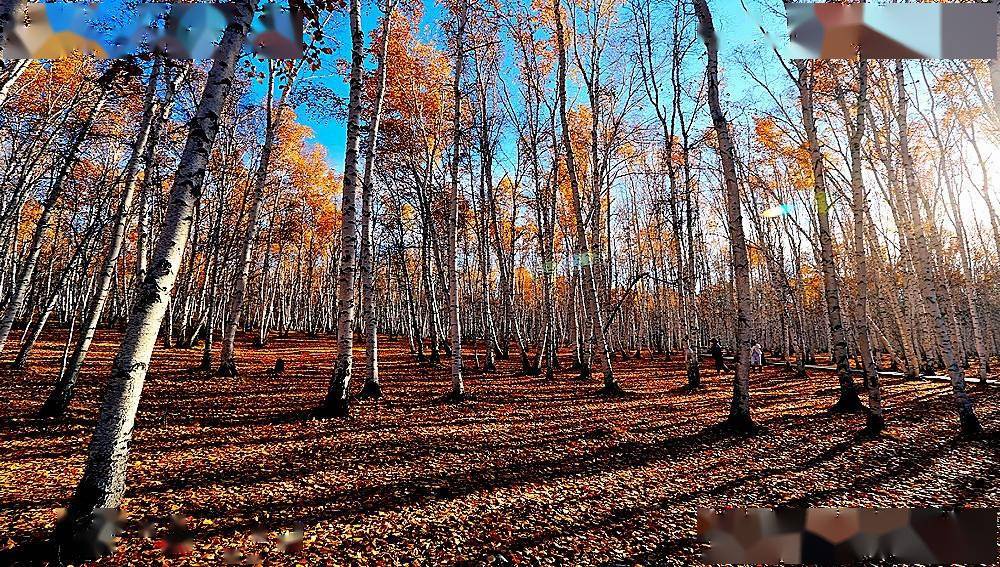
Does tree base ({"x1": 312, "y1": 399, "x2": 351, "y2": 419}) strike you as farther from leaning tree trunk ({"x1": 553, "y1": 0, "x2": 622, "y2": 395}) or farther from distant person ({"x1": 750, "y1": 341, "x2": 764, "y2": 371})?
distant person ({"x1": 750, "y1": 341, "x2": 764, "y2": 371})

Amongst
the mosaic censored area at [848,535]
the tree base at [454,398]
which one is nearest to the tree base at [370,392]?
the tree base at [454,398]

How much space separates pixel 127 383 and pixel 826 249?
10.5m

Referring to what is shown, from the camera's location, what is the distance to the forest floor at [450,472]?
334cm

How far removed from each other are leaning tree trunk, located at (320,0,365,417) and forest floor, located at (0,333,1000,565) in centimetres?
49

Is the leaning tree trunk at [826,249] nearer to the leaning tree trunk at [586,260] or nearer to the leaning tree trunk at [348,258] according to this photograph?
the leaning tree trunk at [586,260]

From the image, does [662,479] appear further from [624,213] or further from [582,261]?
[624,213]

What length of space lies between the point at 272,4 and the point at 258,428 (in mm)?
5703

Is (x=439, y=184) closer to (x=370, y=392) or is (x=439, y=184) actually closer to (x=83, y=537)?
(x=370, y=392)

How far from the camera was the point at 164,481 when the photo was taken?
13.8 feet

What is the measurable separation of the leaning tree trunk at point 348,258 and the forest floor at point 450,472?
0.49 metres

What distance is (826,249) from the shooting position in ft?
26.3

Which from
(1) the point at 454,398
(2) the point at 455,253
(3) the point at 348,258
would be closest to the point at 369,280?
(3) the point at 348,258

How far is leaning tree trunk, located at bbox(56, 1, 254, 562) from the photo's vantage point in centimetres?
289

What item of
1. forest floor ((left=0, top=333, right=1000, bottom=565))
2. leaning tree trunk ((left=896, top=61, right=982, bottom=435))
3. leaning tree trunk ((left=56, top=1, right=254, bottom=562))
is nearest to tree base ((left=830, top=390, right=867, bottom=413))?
forest floor ((left=0, top=333, right=1000, bottom=565))
